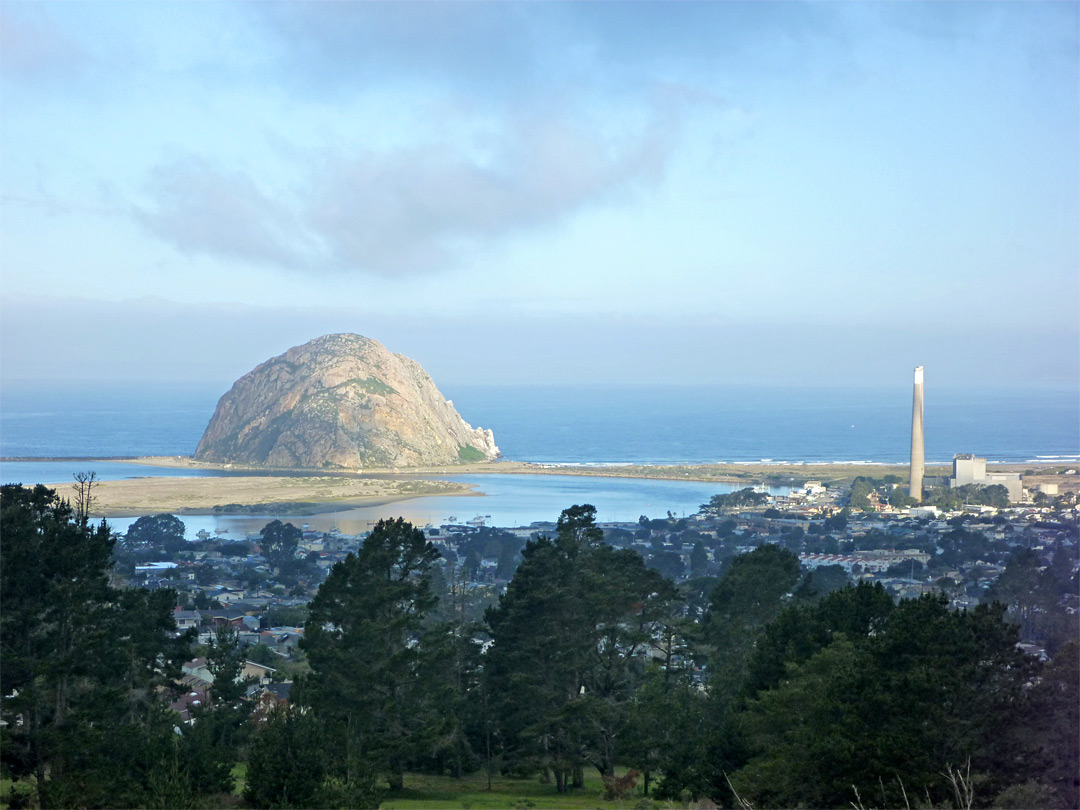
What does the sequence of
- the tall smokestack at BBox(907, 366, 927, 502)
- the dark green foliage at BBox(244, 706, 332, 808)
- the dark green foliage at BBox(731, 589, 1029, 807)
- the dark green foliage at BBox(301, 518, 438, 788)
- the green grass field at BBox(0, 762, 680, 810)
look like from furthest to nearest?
the tall smokestack at BBox(907, 366, 927, 502) → the dark green foliage at BBox(301, 518, 438, 788) → the green grass field at BBox(0, 762, 680, 810) → the dark green foliage at BBox(244, 706, 332, 808) → the dark green foliage at BBox(731, 589, 1029, 807)

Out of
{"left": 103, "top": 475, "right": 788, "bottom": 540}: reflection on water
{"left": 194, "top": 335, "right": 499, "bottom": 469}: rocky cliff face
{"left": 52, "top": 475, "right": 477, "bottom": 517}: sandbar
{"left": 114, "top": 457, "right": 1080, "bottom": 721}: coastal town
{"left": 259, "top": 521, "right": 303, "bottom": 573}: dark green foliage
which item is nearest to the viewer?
{"left": 114, "top": 457, "right": 1080, "bottom": 721}: coastal town

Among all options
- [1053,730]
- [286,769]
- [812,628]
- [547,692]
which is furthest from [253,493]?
[1053,730]

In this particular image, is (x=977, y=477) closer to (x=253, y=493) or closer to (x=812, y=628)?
(x=253, y=493)

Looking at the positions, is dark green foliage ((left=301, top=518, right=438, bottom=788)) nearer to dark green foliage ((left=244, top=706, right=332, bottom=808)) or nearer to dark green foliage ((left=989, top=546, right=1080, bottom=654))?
dark green foliage ((left=244, top=706, right=332, bottom=808))

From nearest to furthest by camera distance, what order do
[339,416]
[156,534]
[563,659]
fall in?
[563,659] → [156,534] → [339,416]

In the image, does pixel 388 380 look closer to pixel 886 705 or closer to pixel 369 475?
pixel 369 475

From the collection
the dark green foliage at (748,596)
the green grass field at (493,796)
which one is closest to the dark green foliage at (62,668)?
the green grass field at (493,796)

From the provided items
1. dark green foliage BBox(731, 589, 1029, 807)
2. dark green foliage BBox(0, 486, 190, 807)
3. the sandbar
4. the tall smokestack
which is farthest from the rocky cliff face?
dark green foliage BBox(731, 589, 1029, 807)
